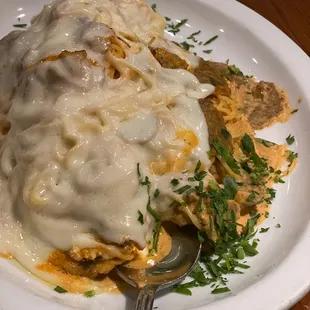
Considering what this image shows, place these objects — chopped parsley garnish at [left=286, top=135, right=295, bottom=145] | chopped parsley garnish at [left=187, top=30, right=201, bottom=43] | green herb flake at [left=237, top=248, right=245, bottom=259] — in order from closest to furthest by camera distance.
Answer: green herb flake at [left=237, top=248, right=245, bottom=259] < chopped parsley garnish at [left=286, top=135, right=295, bottom=145] < chopped parsley garnish at [left=187, top=30, right=201, bottom=43]

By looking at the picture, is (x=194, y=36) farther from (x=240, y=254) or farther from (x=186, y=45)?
(x=240, y=254)

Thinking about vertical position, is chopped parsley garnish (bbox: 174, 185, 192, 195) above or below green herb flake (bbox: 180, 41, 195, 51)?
above

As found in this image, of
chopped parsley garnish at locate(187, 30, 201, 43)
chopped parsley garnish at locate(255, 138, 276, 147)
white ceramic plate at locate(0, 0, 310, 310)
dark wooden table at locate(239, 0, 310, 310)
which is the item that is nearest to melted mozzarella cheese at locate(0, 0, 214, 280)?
white ceramic plate at locate(0, 0, 310, 310)

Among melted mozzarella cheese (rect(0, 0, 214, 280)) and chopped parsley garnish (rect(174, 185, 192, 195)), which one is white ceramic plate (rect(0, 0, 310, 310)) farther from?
chopped parsley garnish (rect(174, 185, 192, 195))

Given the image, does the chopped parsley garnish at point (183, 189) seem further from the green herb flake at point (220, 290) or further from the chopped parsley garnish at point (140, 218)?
the green herb flake at point (220, 290)

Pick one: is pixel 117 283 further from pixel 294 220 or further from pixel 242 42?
pixel 242 42

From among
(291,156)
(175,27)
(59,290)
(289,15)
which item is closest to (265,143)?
(291,156)

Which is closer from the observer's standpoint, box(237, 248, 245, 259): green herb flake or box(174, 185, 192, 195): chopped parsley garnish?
box(174, 185, 192, 195): chopped parsley garnish

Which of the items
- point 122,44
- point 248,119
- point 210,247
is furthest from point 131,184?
point 248,119
